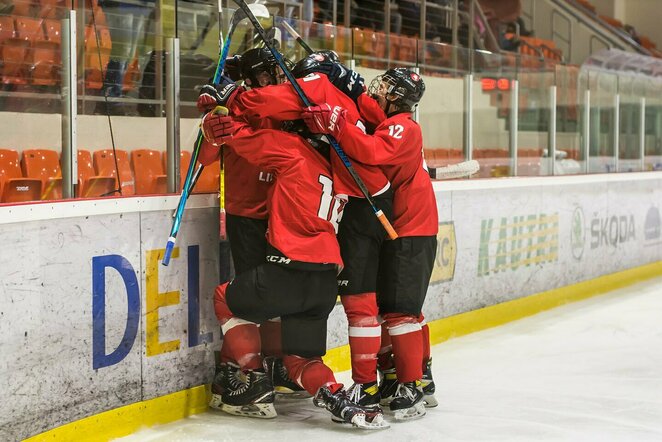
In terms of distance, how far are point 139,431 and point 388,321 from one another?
1.07 metres

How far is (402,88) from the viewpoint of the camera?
4.05 m

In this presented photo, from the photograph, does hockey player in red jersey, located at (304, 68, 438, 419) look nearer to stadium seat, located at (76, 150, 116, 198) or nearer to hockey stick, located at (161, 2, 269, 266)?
hockey stick, located at (161, 2, 269, 266)

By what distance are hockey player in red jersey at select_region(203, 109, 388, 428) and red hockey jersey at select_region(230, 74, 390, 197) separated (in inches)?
2.2

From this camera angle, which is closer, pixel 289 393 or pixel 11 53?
pixel 11 53

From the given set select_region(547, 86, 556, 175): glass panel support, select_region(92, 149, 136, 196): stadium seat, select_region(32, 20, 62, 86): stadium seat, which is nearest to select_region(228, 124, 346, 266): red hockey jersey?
select_region(92, 149, 136, 196): stadium seat

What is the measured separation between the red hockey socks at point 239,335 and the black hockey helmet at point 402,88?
100 cm

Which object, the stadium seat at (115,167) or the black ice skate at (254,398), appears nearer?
the stadium seat at (115,167)

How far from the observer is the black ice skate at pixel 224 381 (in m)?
4.05

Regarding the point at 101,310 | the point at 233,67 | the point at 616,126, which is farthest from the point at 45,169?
the point at 616,126

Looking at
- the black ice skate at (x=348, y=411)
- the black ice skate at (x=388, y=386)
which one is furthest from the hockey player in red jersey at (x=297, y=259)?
the black ice skate at (x=388, y=386)

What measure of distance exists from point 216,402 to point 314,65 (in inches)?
55.4

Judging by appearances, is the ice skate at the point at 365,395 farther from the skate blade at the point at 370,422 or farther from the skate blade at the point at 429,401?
the skate blade at the point at 429,401

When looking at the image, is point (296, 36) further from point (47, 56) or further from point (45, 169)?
point (45, 169)

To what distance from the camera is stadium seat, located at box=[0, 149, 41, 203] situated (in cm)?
353
